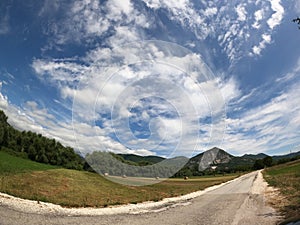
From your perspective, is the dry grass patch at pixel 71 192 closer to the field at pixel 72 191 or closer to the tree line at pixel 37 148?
the field at pixel 72 191

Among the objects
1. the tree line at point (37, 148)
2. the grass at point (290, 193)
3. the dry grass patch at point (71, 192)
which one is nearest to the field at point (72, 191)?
the dry grass patch at point (71, 192)

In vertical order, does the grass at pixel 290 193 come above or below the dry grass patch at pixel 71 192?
above

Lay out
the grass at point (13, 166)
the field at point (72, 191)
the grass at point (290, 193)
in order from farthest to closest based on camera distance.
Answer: the grass at point (13, 166) < the field at point (72, 191) < the grass at point (290, 193)

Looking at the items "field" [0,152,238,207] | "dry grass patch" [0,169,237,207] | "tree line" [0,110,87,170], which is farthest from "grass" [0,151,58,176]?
"tree line" [0,110,87,170]

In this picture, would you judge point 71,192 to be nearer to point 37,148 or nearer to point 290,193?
point 290,193

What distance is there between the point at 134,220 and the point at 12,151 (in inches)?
3912

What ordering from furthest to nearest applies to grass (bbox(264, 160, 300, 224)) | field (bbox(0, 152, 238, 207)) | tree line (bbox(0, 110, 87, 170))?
tree line (bbox(0, 110, 87, 170)) < field (bbox(0, 152, 238, 207)) < grass (bbox(264, 160, 300, 224))

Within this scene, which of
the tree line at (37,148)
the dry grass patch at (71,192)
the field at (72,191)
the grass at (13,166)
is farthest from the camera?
the tree line at (37,148)

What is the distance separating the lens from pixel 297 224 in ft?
34.7

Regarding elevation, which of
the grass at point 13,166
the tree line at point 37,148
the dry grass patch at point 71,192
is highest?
the tree line at point 37,148

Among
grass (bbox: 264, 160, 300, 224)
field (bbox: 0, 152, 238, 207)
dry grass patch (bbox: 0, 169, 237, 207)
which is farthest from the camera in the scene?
field (bbox: 0, 152, 238, 207)

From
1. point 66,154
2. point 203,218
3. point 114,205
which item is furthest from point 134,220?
point 66,154

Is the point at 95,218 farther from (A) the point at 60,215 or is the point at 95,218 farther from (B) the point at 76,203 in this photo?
(B) the point at 76,203

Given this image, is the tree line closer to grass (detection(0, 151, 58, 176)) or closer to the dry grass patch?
grass (detection(0, 151, 58, 176))
